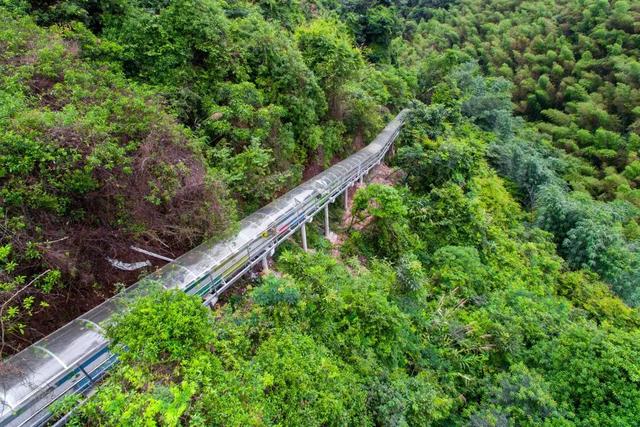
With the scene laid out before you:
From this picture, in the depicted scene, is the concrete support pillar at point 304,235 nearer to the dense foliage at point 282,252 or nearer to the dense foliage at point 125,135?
the dense foliage at point 282,252

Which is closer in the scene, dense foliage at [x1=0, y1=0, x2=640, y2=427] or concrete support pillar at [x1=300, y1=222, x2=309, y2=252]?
dense foliage at [x1=0, y1=0, x2=640, y2=427]

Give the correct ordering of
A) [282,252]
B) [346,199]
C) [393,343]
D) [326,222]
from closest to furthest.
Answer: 1. [393,343]
2. [282,252]
3. [326,222]
4. [346,199]

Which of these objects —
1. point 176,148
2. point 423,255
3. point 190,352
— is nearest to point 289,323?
point 190,352

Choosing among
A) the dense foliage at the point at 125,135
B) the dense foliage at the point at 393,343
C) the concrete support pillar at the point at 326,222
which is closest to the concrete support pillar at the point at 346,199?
the dense foliage at the point at 393,343

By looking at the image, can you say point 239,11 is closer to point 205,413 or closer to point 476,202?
point 476,202

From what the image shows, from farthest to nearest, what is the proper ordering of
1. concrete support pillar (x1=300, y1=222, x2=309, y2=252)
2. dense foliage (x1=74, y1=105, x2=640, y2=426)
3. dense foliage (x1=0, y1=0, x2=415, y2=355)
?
concrete support pillar (x1=300, y1=222, x2=309, y2=252) → dense foliage (x1=0, y1=0, x2=415, y2=355) → dense foliage (x1=74, y1=105, x2=640, y2=426)

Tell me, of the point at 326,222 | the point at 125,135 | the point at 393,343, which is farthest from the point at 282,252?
the point at 125,135

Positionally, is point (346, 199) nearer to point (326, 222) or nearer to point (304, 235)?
point (326, 222)

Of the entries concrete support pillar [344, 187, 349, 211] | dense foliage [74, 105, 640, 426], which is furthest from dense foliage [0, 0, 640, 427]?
concrete support pillar [344, 187, 349, 211]

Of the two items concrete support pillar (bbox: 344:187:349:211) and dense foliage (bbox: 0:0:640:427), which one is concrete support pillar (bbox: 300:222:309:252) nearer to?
dense foliage (bbox: 0:0:640:427)

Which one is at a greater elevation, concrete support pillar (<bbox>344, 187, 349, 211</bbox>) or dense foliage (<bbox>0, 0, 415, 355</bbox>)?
dense foliage (<bbox>0, 0, 415, 355</bbox>)

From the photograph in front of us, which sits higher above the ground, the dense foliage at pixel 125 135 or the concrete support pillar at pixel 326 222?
the dense foliage at pixel 125 135
